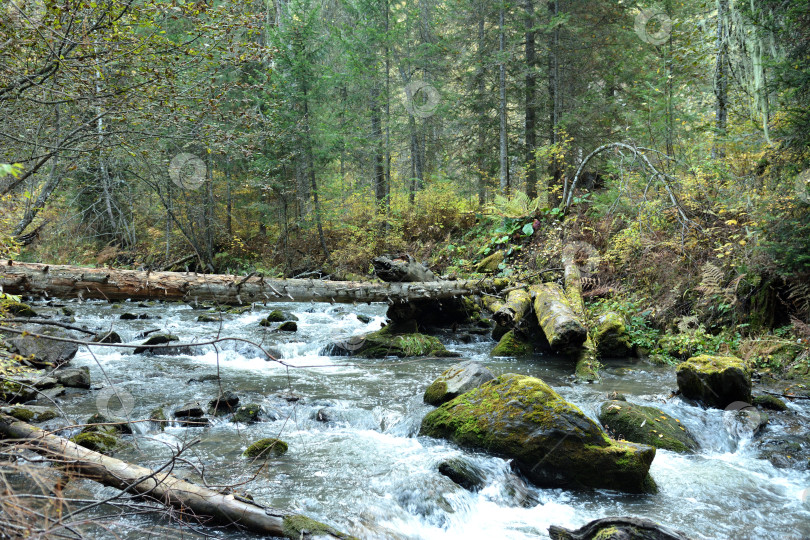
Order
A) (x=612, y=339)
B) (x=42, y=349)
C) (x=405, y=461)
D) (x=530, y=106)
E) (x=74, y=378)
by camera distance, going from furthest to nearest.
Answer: (x=530, y=106) < (x=612, y=339) < (x=42, y=349) < (x=74, y=378) < (x=405, y=461)

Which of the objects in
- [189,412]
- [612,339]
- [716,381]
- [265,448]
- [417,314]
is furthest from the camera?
[417,314]

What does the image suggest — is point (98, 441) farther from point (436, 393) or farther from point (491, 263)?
point (491, 263)

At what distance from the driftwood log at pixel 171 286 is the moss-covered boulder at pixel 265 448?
92.8 inches

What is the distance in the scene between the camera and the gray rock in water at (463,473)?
4941 millimetres

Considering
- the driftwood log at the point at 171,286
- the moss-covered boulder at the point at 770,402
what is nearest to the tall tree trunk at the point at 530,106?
the driftwood log at the point at 171,286

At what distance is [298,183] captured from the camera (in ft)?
62.5

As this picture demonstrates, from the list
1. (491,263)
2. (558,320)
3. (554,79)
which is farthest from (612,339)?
(554,79)

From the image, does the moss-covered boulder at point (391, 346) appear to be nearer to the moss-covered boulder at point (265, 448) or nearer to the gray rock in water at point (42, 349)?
the moss-covered boulder at point (265, 448)

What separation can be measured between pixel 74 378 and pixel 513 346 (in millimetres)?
8156

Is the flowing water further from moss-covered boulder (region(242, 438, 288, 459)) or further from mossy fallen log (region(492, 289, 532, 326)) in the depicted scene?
mossy fallen log (region(492, 289, 532, 326))

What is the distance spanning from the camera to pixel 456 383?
6895 mm

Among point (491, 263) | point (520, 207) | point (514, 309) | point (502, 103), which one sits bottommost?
point (514, 309)

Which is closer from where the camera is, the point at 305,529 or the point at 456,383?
the point at 305,529

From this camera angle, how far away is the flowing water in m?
4.47
